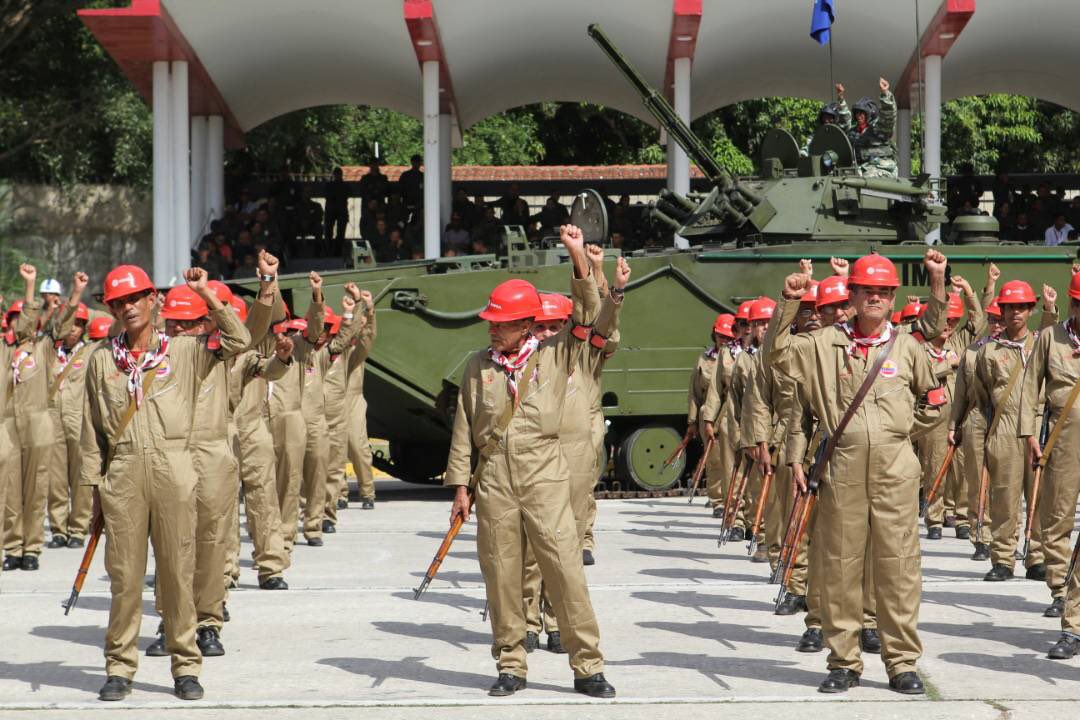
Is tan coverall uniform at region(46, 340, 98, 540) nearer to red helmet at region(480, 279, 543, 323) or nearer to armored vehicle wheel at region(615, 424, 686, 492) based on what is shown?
armored vehicle wheel at region(615, 424, 686, 492)

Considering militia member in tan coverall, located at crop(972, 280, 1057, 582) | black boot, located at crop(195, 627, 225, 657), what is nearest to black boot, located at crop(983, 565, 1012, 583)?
militia member in tan coverall, located at crop(972, 280, 1057, 582)

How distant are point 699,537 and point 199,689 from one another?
7.46 m

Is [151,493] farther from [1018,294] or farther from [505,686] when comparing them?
[1018,294]

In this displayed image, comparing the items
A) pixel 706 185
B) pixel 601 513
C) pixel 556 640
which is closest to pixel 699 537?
pixel 601 513

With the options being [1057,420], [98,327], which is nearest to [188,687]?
[1057,420]

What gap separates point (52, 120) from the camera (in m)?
30.6

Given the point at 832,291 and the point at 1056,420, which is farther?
the point at 1056,420

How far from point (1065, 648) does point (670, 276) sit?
402 inches

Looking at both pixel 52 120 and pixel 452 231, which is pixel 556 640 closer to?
Result: pixel 452 231

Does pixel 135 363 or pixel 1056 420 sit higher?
pixel 135 363

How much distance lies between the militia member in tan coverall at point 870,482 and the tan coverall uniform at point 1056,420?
191cm

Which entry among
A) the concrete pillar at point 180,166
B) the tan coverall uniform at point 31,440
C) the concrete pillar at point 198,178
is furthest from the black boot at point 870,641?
the concrete pillar at point 198,178

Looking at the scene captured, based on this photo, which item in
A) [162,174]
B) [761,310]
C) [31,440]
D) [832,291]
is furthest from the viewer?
[162,174]

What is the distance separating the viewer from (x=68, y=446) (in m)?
14.9
